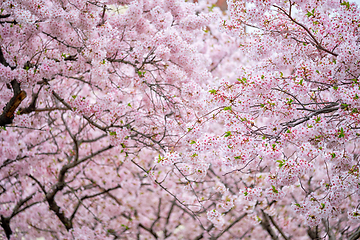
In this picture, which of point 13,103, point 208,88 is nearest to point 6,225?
point 13,103

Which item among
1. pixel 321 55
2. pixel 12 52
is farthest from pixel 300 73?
pixel 12 52

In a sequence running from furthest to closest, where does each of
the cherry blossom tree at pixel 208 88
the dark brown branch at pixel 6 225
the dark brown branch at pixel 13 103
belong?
the dark brown branch at pixel 6 225
the dark brown branch at pixel 13 103
the cherry blossom tree at pixel 208 88

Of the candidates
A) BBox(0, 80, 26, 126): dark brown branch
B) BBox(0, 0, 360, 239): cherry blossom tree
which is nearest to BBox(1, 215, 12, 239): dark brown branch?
BBox(0, 0, 360, 239): cherry blossom tree

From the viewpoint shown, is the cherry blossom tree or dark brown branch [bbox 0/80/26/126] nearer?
the cherry blossom tree

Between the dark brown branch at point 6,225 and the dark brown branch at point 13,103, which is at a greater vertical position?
the dark brown branch at point 6,225

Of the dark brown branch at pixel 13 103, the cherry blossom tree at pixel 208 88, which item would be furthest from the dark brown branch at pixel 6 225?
the dark brown branch at pixel 13 103

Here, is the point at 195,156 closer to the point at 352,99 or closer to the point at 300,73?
the point at 300,73

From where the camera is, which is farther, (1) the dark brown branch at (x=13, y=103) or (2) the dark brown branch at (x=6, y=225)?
(2) the dark brown branch at (x=6, y=225)

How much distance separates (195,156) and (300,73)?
158 centimetres

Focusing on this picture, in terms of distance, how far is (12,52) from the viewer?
4613mm

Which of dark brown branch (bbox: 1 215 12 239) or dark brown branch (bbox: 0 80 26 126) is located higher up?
dark brown branch (bbox: 1 215 12 239)

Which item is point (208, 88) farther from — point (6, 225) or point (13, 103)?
point (6, 225)

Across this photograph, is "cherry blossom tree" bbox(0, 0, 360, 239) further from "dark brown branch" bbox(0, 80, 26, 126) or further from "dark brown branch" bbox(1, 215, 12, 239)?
"dark brown branch" bbox(1, 215, 12, 239)

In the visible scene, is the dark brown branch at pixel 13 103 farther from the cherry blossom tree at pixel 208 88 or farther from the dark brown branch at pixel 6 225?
the dark brown branch at pixel 6 225
